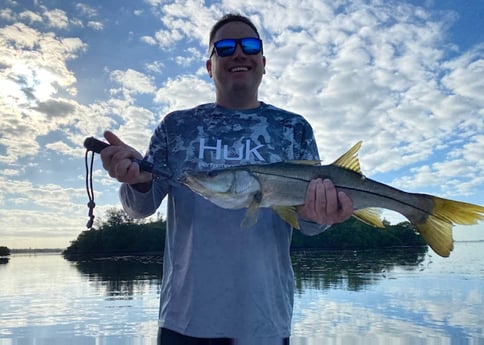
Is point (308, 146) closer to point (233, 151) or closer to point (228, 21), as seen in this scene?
point (233, 151)

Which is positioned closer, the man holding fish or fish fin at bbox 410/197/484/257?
the man holding fish

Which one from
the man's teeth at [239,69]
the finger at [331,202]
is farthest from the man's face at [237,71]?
the finger at [331,202]

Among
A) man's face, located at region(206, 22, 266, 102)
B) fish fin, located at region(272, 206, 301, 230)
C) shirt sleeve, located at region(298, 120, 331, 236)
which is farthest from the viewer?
man's face, located at region(206, 22, 266, 102)

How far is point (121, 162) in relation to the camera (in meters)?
3.59

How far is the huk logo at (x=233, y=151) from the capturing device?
419 cm

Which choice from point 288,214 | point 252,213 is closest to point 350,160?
point 288,214

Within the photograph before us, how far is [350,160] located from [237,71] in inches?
58.8

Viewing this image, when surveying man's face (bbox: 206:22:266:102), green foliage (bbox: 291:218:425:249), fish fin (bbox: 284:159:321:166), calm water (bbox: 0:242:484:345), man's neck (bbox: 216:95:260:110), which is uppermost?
man's face (bbox: 206:22:266:102)

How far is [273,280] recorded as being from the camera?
3.58m

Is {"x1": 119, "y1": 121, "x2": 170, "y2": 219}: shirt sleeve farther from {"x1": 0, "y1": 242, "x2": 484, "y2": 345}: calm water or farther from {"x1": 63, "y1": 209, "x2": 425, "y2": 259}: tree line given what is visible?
{"x1": 63, "y1": 209, "x2": 425, "y2": 259}: tree line

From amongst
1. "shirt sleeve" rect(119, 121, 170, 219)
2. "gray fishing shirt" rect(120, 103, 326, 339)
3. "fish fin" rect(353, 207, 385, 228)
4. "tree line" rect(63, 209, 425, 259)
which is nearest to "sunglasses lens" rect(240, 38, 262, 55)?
"gray fishing shirt" rect(120, 103, 326, 339)

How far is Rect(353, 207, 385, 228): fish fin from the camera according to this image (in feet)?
13.5

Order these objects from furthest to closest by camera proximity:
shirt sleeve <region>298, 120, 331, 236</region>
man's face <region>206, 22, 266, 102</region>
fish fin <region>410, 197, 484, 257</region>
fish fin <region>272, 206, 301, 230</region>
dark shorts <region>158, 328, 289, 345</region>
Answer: man's face <region>206, 22, 266, 102</region>, shirt sleeve <region>298, 120, 331, 236</region>, fish fin <region>410, 197, 484, 257</region>, fish fin <region>272, 206, 301, 230</region>, dark shorts <region>158, 328, 289, 345</region>

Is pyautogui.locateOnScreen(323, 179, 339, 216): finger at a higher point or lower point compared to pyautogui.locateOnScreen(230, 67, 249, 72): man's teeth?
lower
